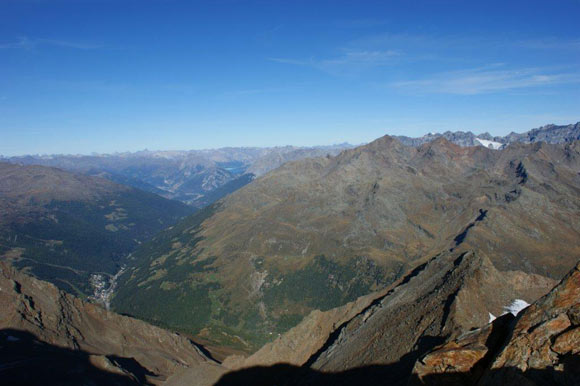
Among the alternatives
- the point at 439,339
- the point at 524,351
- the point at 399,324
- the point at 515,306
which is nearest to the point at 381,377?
the point at 439,339

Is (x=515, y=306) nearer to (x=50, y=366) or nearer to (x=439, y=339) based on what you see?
(x=439, y=339)

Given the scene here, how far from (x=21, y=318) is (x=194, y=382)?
65.6 metres

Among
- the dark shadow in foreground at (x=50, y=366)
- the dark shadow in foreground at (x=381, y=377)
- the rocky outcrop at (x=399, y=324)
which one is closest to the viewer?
the dark shadow in foreground at (x=381, y=377)

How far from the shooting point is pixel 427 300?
93.8 metres

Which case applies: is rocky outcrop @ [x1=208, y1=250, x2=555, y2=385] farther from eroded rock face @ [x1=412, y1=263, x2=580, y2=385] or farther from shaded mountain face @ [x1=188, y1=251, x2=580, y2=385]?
eroded rock face @ [x1=412, y1=263, x2=580, y2=385]

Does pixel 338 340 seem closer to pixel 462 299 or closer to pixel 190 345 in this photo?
pixel 462 299

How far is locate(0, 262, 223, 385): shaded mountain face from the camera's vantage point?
327ft

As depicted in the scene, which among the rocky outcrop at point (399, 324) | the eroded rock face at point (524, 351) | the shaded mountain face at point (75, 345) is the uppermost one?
the eroded rock face at point (524, 351)

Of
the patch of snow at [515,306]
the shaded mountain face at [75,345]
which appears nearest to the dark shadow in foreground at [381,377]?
the shaded mountain face at [75,345]

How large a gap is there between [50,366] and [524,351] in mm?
113707

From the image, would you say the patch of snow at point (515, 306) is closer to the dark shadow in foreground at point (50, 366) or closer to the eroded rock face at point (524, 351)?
the eroded rock face at point (524, 351)

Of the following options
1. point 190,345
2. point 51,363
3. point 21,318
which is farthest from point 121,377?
point 190,345

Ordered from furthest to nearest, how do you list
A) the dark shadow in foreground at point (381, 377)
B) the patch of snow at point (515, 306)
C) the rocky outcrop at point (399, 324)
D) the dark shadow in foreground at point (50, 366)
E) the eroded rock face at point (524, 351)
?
1. the dark shadow in foreground at point (50, 366)
2. the patch of snow at point (515, 306)
3. the rocky outcrop at point (399, 324)
4. the eroded rock face at point (524, 351)
5. the dark shadow in foreground at point (381, 377)

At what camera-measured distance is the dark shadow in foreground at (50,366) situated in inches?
3674
